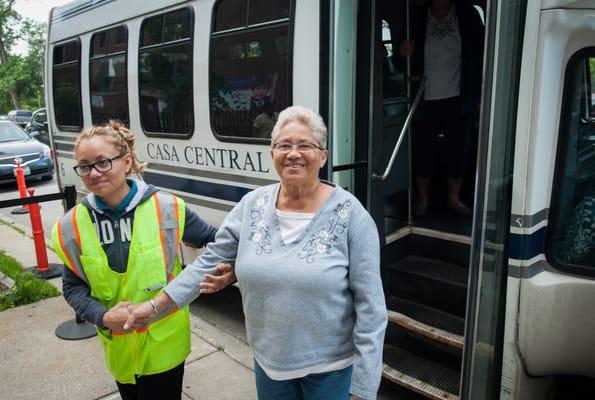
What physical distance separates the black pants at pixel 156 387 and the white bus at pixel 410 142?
1257mm

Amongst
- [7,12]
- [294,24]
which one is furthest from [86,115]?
[7,12]

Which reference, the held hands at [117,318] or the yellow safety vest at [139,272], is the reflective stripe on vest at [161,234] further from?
the held hands at [117,318]

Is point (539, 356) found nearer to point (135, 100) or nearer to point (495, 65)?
point (495, 65)

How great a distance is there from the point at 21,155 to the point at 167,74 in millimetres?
8694

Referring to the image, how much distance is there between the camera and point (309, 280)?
5.30ft

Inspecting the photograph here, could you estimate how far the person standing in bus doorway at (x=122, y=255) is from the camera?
187cm

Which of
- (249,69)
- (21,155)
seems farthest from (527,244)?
(21,155)

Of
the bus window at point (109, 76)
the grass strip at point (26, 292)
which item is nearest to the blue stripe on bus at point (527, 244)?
the bus window at point (109, 76)

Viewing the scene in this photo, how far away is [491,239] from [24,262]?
5.51m

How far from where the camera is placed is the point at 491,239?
2193 mm

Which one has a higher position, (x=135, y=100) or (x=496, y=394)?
(x=135, y=100)

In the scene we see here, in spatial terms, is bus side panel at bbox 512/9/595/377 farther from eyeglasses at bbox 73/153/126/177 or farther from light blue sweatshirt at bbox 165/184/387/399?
eyeglasses at bbox 73/153/126/177

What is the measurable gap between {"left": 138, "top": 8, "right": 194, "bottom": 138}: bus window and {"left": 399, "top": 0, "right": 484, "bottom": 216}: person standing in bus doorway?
1.82 meters

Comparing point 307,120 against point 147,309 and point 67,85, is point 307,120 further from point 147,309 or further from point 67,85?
point 67,85
